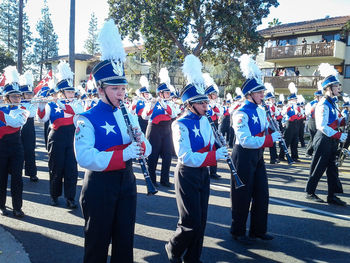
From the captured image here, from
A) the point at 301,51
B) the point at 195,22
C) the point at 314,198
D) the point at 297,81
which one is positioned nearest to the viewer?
the point at 314,198

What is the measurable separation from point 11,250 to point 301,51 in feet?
107

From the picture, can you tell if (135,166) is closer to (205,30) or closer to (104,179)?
(104,179)

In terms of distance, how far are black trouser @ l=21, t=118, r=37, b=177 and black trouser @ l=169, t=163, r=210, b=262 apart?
18.3 feet

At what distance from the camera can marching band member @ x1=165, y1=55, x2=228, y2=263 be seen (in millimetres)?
3832

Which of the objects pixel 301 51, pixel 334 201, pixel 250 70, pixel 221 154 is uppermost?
pixel 301 51

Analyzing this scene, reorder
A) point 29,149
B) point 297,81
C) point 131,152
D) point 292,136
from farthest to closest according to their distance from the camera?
1. point 297,81
2. point 292,136
3. point 29,149
4. point 131,152

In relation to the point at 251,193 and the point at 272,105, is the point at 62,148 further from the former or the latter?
the point at 272,105

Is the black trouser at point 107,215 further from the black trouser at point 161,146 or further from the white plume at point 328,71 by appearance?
the white plume at point 328,71

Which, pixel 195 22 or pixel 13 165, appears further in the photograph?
pixel 195 22

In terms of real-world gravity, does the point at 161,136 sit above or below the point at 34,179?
above

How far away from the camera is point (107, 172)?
3.14 meters

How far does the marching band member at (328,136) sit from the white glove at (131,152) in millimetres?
4560

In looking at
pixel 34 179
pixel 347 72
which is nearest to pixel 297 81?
pixel 347 72

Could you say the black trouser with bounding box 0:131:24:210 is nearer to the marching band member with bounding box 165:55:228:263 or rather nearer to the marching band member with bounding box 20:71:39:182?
the marching band member with bounding box 20:71:39:182
